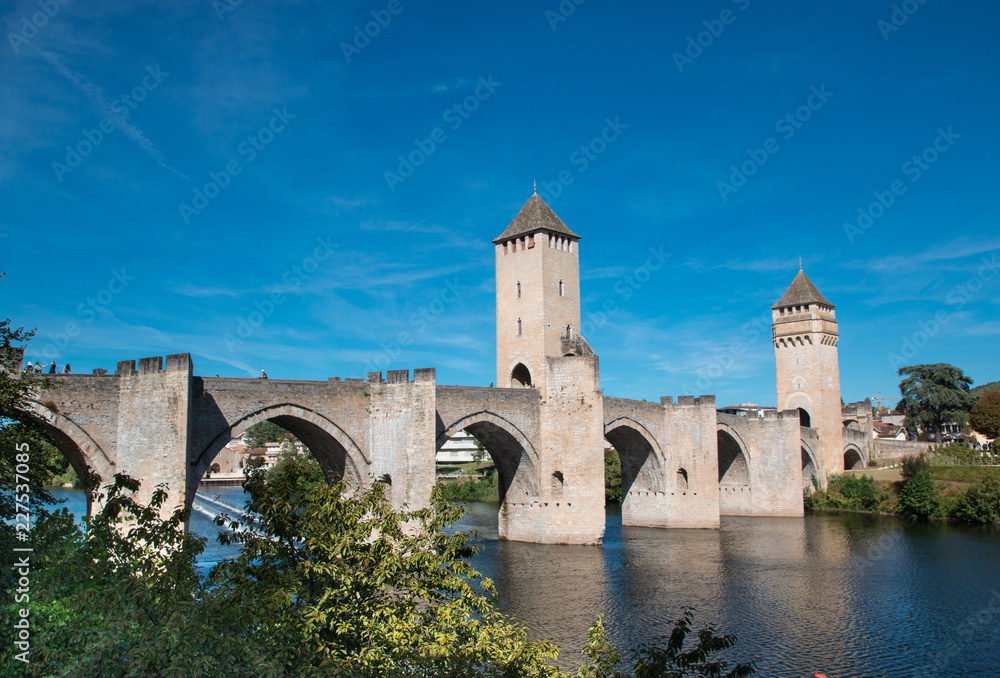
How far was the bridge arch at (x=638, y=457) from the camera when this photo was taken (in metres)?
36.3

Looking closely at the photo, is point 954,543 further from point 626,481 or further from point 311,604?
point 311,604

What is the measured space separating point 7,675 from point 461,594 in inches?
186

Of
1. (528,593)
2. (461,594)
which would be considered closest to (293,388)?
(528,593)

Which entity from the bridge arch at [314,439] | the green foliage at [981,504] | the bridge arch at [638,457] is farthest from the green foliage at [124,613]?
the green foliage at [981,504]

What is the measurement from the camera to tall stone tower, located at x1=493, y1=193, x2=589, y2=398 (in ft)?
107

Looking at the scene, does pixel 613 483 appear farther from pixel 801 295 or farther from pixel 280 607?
pixel 280 607

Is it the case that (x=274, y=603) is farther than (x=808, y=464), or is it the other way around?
(x=808, y=464)

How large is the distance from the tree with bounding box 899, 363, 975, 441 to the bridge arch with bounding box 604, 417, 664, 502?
41007mm

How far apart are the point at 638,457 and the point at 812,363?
20.1m

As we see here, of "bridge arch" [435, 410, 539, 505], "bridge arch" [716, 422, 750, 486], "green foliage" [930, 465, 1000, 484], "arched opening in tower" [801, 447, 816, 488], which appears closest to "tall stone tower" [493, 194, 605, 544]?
"bridge arch" [435, 410, 539, 505]

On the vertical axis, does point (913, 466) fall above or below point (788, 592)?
above

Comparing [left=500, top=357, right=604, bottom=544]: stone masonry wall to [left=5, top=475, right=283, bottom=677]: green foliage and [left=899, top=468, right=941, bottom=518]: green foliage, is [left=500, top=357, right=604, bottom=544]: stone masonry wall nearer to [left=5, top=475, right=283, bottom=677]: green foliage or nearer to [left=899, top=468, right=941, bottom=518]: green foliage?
[left=5, top=475, right=283, bottom=677]: green foliage

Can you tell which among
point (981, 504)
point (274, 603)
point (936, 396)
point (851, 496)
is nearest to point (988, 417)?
point (936, 396)

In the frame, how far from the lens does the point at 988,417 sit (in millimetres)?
56219
